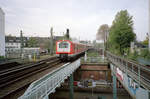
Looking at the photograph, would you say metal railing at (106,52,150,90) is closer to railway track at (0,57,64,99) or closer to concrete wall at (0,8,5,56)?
railway track at (0,57,64,99)

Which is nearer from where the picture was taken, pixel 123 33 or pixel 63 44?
pixel 63 44

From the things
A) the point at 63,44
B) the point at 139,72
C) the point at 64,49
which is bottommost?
the point at 139,72

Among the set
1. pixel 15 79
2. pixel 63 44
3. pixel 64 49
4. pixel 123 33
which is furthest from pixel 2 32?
pixel 123 33

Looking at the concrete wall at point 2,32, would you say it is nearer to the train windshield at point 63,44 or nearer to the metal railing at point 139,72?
the train windshield at point 63,44

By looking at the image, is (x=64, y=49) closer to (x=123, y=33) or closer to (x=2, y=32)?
(x=123, y=33)

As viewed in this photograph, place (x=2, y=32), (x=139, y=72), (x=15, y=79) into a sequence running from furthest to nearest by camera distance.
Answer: (x=2, y=32) < (x=15, y=79) < (x=139, y=72)

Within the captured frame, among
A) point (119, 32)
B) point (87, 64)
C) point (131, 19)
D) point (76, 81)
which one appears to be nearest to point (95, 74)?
point (87, 64)

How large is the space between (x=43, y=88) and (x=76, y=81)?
10.3 metres

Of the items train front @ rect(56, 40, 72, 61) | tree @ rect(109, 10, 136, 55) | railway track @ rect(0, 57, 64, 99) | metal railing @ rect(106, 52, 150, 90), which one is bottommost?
railway track @ rect(0, 57, 64, 99)

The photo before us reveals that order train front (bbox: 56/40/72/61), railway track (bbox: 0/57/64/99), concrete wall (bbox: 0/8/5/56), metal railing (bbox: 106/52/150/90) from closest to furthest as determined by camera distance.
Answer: metal railing (bbox: 106/52/150/90)
railway track (bbox: 0/57/64/99)
train front (bbox: 56/40/72/61)
concrete wall (bbox: 0/8/5/56)

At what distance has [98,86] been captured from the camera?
13945 mm

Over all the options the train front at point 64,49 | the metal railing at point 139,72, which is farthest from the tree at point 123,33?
the metal railing at point 139,72

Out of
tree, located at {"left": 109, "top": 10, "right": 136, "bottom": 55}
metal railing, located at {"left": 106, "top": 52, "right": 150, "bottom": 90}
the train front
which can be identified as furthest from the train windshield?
tree, located at {"left": 109, "top": 10, "right": 136, "bottom": 55}

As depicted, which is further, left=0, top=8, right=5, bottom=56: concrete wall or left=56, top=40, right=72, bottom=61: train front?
left=0, top=8, right=5, bottom=56: concrete wall
